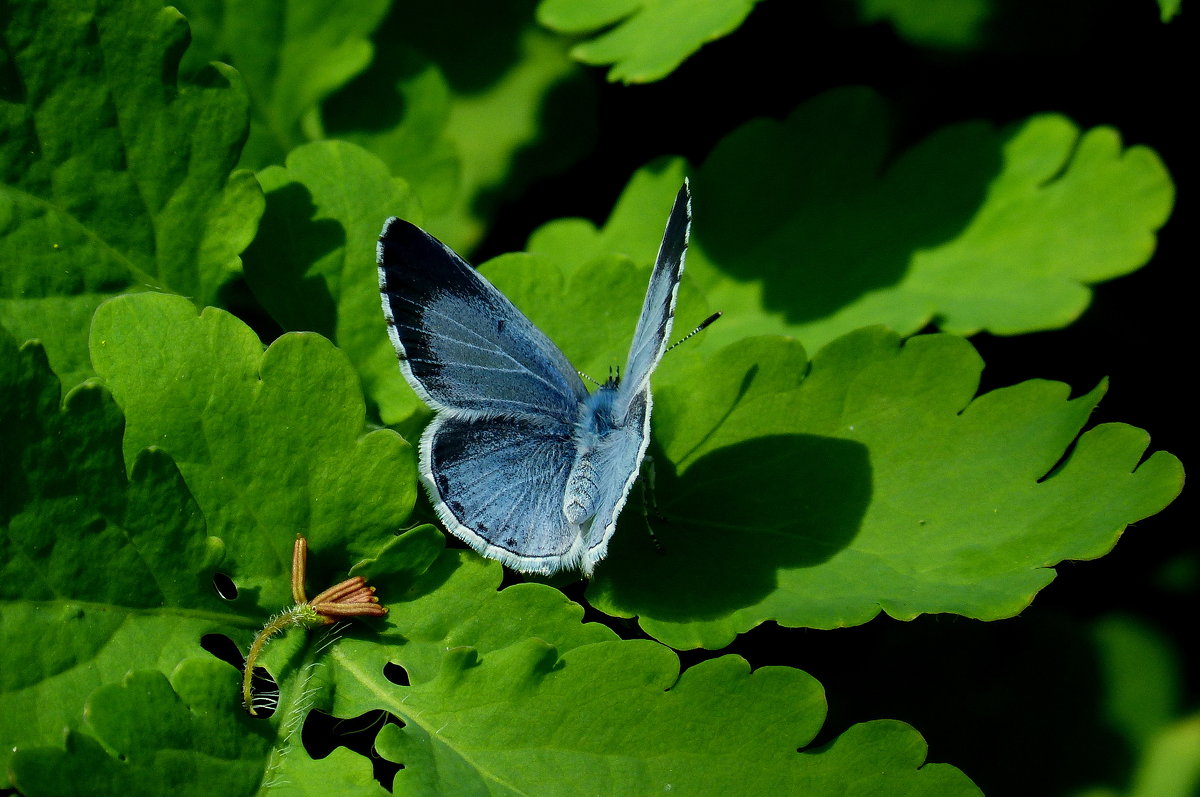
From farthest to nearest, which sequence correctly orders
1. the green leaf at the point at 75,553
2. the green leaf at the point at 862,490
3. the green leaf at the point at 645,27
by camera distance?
the green leaf at the point at 645,27, the green leaf at the point at 862,490, the green leaf at the point at 75,553

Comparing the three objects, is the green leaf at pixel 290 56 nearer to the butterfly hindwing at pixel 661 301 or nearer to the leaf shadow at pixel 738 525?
the butterfly hindwing at pixel 661 301

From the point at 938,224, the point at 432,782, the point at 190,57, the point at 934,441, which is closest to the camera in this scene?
the point at 432,782

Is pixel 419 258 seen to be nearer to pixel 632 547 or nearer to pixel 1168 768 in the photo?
pixel 632 547

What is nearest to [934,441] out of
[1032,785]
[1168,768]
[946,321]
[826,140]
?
[946,321]

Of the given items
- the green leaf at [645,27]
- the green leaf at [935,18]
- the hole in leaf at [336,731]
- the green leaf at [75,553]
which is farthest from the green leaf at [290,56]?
the green leaf at [935,18]

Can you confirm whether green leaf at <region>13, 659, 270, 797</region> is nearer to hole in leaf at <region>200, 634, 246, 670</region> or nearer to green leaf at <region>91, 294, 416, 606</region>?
green leaf at <region>91, 294, 416, 606</region>

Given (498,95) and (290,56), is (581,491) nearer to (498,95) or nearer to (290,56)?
(290,56)

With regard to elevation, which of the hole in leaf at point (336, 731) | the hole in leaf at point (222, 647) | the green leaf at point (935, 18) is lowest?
the hole in leaf at point (222, 647)
